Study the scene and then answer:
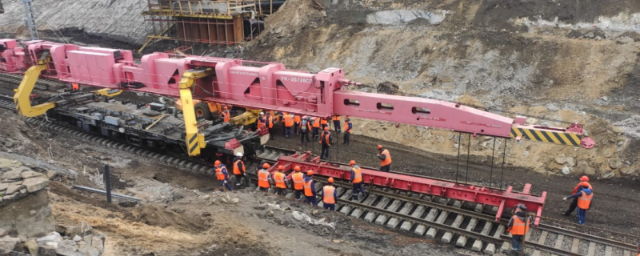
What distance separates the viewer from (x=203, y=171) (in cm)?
1491

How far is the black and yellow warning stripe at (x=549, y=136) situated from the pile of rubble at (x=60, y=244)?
25.3 ft

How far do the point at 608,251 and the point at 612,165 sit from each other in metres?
5.72

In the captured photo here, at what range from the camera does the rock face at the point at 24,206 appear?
6312 mm

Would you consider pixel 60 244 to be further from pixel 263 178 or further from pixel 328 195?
pixel 263 178

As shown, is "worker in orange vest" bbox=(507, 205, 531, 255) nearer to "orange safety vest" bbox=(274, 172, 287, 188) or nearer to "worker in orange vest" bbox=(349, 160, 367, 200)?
"worker in orange vest" bbox=(349, 160, 367, 200)

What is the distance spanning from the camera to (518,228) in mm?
9664

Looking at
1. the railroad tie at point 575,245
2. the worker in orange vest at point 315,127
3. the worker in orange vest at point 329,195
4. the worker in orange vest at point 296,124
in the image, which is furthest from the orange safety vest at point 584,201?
the worker in orange vest at point 296,124

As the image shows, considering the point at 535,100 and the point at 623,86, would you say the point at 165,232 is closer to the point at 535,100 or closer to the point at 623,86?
the point at 535,100

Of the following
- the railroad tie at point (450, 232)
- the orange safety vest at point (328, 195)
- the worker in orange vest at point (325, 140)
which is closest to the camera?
the railroad tie at point (450, 232)

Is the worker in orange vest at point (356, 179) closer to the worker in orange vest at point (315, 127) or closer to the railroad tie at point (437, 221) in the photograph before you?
the railroad tie at point (437, 221)

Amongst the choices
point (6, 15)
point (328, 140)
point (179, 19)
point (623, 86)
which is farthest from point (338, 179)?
point (6, 15)

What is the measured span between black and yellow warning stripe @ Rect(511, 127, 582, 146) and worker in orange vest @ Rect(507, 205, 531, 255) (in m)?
1.71

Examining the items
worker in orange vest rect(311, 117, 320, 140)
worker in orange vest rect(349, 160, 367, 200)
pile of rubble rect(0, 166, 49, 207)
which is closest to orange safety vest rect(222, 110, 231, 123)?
worker in orange vest rect(311, 117, 320, 140)

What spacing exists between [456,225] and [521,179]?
4.61m
